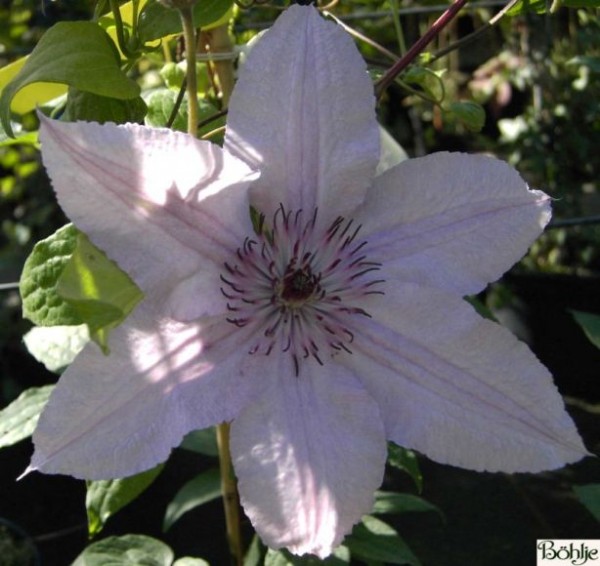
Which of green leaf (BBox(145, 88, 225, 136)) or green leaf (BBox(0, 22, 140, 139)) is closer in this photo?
green leaf (BBox(0, 22, 140, 139))

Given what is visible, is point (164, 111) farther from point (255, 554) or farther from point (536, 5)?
point (255, 554)

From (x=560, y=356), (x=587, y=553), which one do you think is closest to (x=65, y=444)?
(x=587, y=553)

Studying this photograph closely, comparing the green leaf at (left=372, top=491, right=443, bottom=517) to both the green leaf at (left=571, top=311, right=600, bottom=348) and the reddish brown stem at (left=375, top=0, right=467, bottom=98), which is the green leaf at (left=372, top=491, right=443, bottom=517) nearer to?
the green leaf at (left=571, top=311, right=600, bottom=348)

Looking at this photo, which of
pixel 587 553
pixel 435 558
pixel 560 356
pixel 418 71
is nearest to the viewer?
pixel 418 71

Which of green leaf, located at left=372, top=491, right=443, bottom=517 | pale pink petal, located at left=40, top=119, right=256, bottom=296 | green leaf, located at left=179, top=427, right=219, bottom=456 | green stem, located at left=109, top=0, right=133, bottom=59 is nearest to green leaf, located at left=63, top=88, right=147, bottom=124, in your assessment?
green stem, located at left=109, top=0, right=133, bottom=59

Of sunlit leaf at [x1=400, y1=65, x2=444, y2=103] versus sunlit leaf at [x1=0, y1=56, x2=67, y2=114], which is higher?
sunlit leaf at [x1=0, y1=56, x2=67, y2=114]

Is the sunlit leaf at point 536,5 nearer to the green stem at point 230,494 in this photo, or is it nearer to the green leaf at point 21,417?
the green stem at point 230,494

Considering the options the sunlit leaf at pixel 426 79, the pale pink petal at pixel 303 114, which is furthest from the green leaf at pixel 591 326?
the pale pink petal at pixel 303 114

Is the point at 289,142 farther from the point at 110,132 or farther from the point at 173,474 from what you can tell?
the point at 173,474
